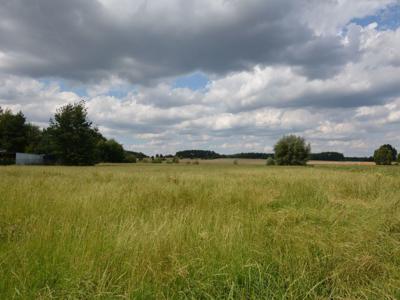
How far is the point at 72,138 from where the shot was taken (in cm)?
6938

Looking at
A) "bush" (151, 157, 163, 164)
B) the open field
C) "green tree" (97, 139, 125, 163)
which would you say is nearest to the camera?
the open field

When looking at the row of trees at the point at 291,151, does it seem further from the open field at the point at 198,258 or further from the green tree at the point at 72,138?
the open field at the point at 198,258

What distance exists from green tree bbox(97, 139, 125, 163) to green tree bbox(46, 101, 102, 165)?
97.4 feet

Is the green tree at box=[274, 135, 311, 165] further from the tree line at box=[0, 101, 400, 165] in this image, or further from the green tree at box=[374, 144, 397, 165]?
the green tree at box=[374, 144, 397, 165]

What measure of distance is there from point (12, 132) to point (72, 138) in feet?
75.8

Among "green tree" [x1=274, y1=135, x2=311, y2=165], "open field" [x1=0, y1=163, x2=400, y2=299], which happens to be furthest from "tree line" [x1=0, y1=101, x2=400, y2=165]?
"open field" [x1=0, y1=163, x2=400, y2=299]

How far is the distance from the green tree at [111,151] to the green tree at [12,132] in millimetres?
24549

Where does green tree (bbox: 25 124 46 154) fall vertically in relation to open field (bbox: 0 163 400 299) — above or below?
above

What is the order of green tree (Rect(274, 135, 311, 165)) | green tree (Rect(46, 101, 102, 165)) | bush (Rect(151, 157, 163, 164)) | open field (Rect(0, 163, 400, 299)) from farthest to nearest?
bush (Rect(151, 157, 163, 164)) < green tree (Rect(274, 135, 311, 165)) < green tree (Rect(46, 101, 102, 165)) < open field (Rect(0, 163, 400, 299))

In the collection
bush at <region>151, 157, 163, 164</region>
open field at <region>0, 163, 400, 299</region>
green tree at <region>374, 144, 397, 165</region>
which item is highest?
green tree at <region>374, 144, 397, 165</region>

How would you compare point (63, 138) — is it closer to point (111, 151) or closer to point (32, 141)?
point (32, 141)

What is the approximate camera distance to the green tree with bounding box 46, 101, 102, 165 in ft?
228

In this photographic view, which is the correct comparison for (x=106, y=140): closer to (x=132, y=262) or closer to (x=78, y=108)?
(x=78, y=108)

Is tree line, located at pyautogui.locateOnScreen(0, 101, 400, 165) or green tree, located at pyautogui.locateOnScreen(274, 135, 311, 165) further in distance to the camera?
green tree, located at pyautogui.locateOnScreen(274, 135, 311, 165)
